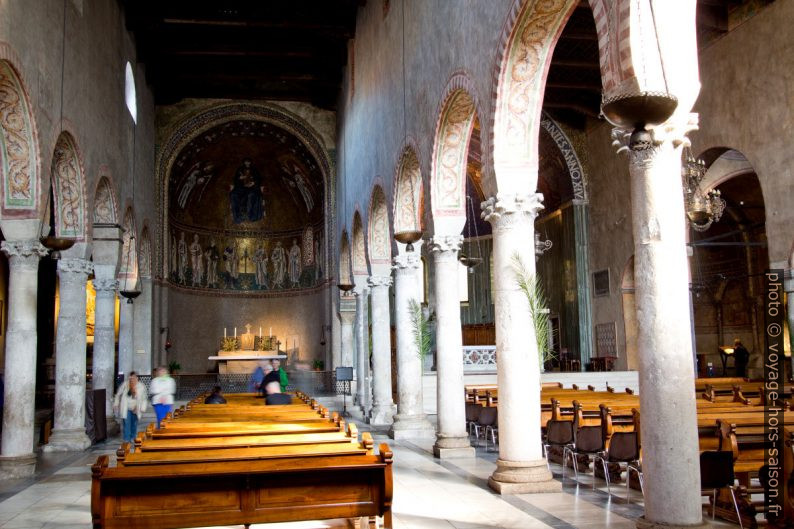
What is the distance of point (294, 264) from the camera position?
30.4m

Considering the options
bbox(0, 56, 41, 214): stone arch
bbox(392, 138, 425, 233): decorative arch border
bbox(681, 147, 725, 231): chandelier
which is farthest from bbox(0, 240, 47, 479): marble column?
bbox(681, 147, 725, 231): chandelier

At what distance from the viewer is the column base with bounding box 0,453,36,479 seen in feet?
36.3

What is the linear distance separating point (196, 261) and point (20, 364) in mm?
17918

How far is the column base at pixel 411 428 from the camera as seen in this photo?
48.0ft

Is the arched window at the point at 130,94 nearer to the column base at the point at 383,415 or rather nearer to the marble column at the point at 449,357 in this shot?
the column base at the point at 383,415

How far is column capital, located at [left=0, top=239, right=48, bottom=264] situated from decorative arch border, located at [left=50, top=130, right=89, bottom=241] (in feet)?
7.48

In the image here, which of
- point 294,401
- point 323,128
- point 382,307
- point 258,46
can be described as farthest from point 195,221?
point 294,401

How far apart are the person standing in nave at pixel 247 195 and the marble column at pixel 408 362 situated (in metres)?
16.1

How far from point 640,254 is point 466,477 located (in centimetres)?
504

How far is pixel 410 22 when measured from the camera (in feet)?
48.2

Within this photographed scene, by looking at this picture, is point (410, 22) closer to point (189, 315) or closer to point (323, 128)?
point (323, 128)

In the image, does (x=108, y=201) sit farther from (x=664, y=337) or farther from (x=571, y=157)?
(x=664, y=337)

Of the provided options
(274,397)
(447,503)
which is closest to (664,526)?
(447,503)

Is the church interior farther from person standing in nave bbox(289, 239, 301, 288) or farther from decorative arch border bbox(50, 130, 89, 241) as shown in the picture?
person standing in nave bbox(289, 239, 301, 288)
